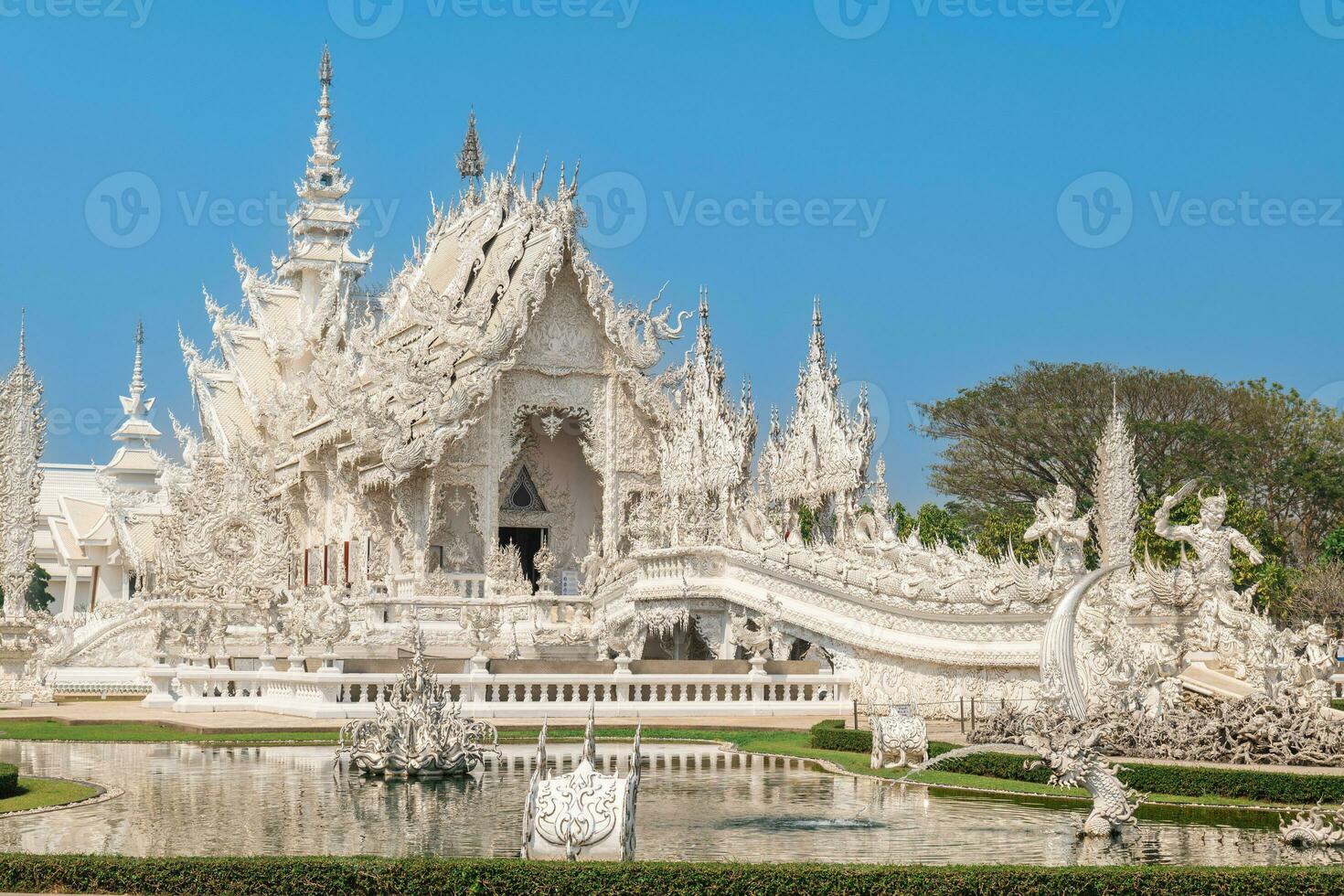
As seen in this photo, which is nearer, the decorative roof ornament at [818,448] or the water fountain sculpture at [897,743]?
the water fountain sculpture at [897,743]

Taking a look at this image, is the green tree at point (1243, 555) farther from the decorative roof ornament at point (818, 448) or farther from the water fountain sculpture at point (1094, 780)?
the water fountain sculpture at point (1094, 780)

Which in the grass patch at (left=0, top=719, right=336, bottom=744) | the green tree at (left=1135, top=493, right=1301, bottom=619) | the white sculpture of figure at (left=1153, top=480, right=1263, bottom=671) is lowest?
the grass patch at (left=0, top=719, right=336, bottom=744)

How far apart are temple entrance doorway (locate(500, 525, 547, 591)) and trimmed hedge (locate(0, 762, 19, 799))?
74.7 feet

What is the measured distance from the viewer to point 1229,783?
13.1 meters

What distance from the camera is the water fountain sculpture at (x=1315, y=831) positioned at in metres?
10.7

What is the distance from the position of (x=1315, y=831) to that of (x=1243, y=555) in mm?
21675

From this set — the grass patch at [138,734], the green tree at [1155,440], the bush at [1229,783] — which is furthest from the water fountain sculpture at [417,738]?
the green tree at [1155,440]

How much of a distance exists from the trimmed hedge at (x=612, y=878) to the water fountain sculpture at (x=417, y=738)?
580 cm

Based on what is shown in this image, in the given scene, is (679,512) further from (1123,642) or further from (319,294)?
(319,294)

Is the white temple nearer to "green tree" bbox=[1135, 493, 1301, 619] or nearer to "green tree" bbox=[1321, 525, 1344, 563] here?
"green tree" bbox=[1135, 493, 1301, 619]

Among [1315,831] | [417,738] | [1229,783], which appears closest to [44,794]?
[417,738]

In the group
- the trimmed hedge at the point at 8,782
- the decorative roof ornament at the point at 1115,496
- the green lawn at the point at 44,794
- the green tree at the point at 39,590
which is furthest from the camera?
the green tree at the point at 39,590

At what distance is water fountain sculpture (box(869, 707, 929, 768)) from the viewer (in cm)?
1555

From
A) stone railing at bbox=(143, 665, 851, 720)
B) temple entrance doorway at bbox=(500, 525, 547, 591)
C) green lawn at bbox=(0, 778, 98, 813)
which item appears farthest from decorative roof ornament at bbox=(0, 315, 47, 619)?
green lawn at bbox=(0, 778, 98, 813)
